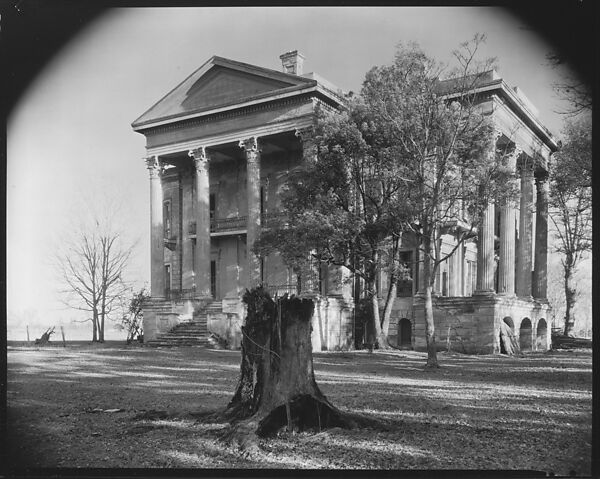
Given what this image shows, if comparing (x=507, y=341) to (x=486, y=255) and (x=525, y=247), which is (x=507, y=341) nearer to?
(x=486, y=255)

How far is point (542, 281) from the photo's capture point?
2830cm

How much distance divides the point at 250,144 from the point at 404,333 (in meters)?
11.5

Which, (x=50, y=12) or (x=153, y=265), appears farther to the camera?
(x=153, y=265)

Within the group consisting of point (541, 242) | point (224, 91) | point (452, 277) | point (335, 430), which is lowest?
point (335, 430)

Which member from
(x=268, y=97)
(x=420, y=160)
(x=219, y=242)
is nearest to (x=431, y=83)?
(x=420, y=160)

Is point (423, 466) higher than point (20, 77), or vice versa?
point (20, 77)

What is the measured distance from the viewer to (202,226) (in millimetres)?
26562

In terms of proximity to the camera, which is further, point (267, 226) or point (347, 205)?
point (267, 226)

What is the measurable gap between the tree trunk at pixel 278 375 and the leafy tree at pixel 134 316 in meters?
20.0

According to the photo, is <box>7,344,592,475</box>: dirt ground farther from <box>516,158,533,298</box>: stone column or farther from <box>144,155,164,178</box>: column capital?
<box>144,155,164,178</box>: column capital

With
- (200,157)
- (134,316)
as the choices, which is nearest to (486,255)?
(200,157)

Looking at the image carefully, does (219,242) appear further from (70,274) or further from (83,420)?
(83,420)

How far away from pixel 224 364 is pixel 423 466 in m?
9.70

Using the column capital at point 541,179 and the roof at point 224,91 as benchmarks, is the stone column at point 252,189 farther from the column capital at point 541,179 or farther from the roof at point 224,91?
the column capital at point 541,179
